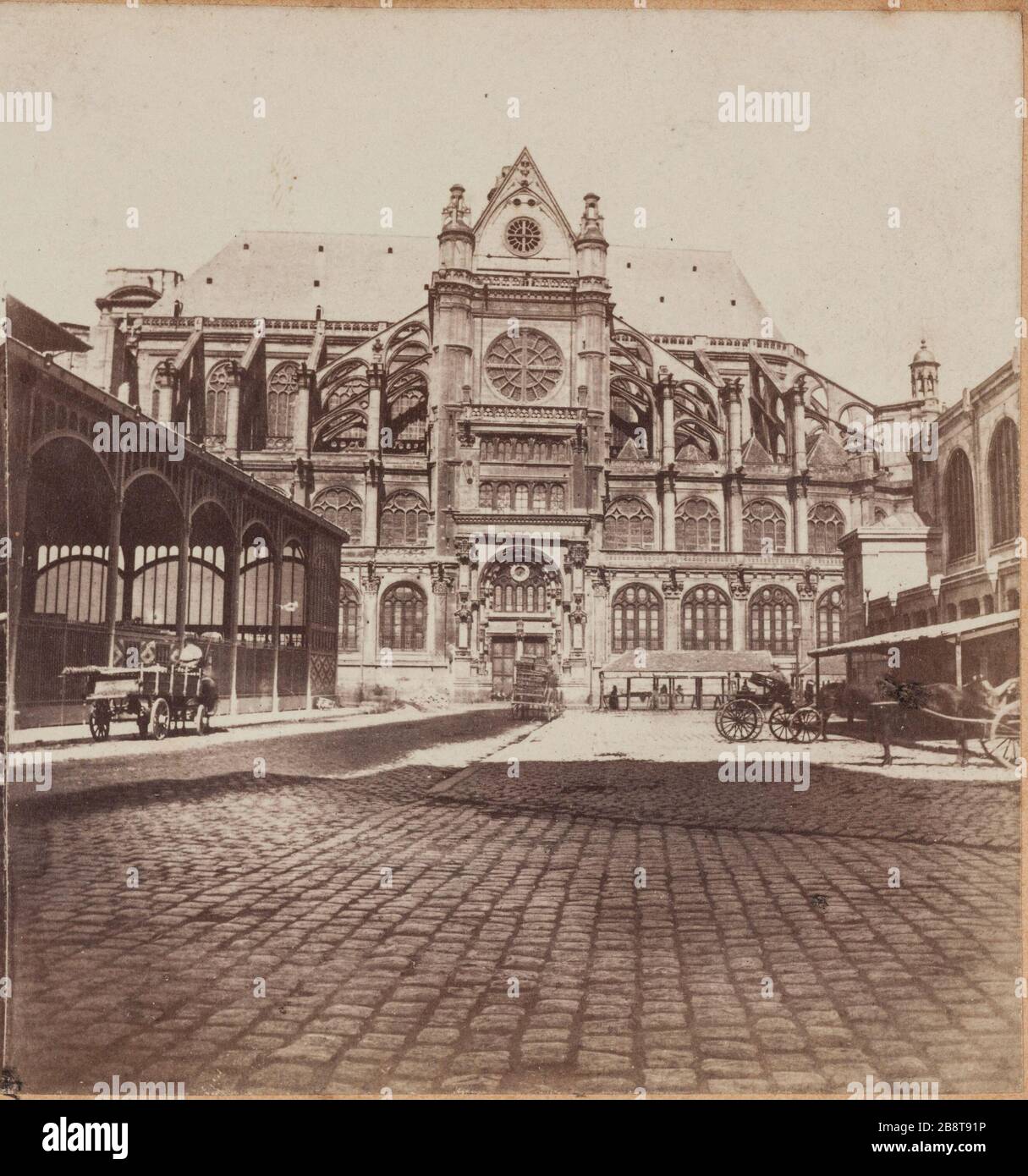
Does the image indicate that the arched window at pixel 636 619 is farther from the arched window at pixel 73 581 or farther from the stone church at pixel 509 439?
the arched window at pixel 73 581

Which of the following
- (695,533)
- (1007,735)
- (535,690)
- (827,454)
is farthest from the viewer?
(827,454)

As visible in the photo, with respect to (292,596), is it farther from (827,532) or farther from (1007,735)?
(827,532)

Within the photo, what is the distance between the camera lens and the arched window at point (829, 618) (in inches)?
311

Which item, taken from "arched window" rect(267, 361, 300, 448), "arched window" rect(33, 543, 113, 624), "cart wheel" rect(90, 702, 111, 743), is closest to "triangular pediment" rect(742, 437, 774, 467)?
"arched window" rect(267, 361, 300, 448)

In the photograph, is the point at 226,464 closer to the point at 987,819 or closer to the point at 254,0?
the point at 254,0

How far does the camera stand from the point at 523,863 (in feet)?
17.7

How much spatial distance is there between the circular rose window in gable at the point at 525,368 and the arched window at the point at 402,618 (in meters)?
3.96

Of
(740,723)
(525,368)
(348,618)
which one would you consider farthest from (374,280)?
(740,723)

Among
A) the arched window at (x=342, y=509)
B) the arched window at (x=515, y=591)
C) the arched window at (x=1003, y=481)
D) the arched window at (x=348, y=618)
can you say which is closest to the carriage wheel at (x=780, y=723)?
the arched window at (x=1003, y=481)

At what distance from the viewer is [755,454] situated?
15.2 meters

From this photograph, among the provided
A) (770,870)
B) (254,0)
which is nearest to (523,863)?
(770,870)

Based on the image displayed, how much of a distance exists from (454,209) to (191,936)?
524 centimetres

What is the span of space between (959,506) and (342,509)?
5493 millimetres

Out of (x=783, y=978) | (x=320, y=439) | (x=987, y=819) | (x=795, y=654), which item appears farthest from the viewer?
(x=320, y=439)
